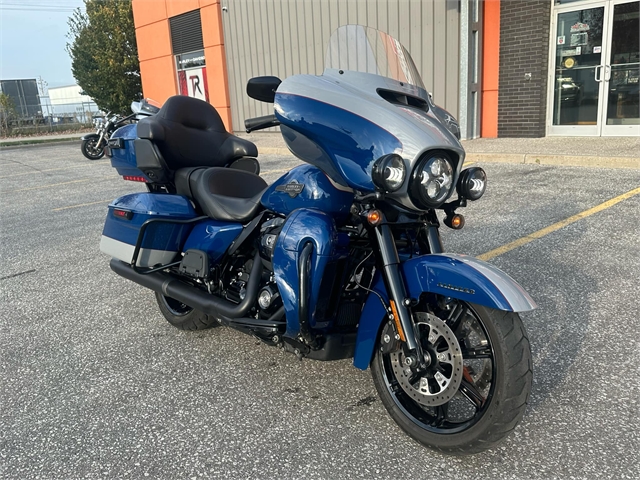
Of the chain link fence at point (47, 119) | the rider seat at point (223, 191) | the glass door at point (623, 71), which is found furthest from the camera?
the chain link fence at point (47, 119)

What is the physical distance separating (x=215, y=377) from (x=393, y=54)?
2.06 m

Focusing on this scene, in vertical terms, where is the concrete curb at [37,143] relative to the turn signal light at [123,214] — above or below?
below

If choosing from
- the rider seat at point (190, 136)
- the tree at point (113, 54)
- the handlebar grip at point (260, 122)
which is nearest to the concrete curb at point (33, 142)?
the tree at point (113, 54)

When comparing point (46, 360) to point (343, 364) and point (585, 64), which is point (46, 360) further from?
point (585, 64)

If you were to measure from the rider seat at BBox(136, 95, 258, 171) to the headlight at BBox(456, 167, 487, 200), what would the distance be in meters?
1.88

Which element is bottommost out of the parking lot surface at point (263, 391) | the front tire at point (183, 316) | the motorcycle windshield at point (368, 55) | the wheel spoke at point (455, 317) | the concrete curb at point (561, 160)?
the parking lot surface at point (263, 391)

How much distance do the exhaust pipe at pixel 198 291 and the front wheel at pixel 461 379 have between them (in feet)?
2.52

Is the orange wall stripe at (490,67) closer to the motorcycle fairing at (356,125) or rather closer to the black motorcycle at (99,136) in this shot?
the black motorcycle at (99,136)

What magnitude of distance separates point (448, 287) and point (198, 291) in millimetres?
1668

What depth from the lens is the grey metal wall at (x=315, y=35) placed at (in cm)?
1248

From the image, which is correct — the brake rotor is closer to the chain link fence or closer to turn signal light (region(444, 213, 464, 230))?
turn signal light (region(444, 213, 464, 230))

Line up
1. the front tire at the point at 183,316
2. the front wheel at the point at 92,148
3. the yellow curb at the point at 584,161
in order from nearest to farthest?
1. the front tire at the point at 183,316
2. the yellow curb at the point at 584,161
3. the front wheel at the point at 92,148

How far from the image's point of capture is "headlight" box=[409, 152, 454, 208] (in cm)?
235

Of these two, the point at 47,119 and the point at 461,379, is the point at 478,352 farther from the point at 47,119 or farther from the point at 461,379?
the point at 47,119
